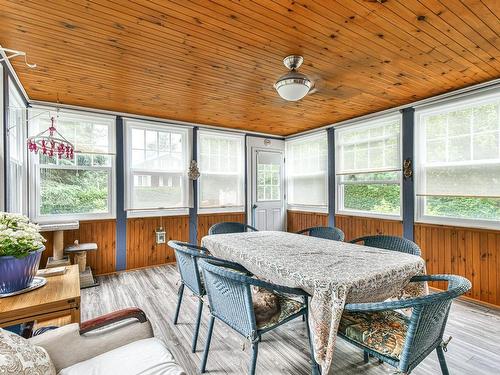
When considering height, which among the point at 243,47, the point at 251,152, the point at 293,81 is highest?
the point at 243,47

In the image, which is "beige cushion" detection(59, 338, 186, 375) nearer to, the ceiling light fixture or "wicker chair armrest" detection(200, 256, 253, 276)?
"wicker chair armrest" detection(200, 256, 253, 276)

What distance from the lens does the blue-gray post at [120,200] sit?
424cm

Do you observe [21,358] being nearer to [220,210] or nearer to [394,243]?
[394,243]

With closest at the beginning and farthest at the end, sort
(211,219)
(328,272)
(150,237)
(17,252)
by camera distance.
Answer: (17,252)
(328,272)
(150,237)
(211,219)

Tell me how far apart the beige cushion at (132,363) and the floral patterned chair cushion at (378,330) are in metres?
0.98

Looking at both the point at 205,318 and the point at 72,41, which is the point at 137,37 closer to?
the point at 72,41

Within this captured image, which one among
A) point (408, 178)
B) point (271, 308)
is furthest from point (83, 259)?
point (408, 178)

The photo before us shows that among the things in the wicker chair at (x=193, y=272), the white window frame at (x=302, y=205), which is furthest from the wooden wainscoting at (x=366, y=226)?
the wicker chair at (x=193, y=272)

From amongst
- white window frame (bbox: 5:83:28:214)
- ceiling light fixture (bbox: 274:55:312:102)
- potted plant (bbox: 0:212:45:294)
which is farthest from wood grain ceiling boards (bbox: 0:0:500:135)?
potted plant (bbox: 0:212:45:294)

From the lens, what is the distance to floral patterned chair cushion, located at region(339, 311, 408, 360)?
1433mm

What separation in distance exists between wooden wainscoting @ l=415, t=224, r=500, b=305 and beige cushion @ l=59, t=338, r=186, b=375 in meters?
3.58

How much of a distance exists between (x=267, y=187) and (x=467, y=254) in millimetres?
3550

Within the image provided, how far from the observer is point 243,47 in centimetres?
233

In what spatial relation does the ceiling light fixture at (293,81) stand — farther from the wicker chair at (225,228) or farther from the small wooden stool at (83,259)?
the small wooden stool at (83,259)
